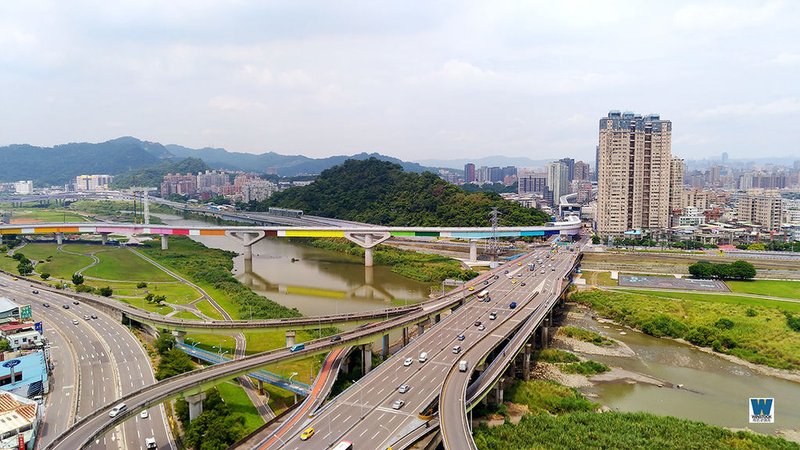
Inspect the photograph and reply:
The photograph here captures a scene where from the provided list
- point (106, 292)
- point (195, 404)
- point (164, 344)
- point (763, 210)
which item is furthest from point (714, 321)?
point (763, 210)

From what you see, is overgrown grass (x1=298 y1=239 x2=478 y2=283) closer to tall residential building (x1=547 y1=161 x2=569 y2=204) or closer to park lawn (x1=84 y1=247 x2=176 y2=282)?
park lawn (x1=84 y1=247 x2=176 y2=282)

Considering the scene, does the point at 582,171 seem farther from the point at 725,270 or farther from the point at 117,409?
the point at 117,409

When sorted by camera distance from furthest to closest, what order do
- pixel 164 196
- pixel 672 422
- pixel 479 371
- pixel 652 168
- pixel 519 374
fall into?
pixel 164 196 → pixel 652 168 → pixel 519 374 → pixel 479 371 → pixel 672 422

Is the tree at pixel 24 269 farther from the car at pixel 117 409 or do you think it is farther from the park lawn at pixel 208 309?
the car at pixel 117 409

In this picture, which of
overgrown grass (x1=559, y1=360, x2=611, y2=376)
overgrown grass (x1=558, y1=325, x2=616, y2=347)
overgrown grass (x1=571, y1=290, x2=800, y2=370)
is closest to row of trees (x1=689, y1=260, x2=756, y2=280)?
overgrown grass (x1=571, y1=290, x2=800, y2=370)

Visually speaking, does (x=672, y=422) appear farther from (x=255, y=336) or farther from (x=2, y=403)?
(x=2, y=403)

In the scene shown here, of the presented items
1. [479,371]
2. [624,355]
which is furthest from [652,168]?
[479,371]

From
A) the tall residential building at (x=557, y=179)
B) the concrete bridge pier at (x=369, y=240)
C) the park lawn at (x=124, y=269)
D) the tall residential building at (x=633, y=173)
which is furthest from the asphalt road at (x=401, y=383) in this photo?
the tall residential building at (x=557, y=179)
